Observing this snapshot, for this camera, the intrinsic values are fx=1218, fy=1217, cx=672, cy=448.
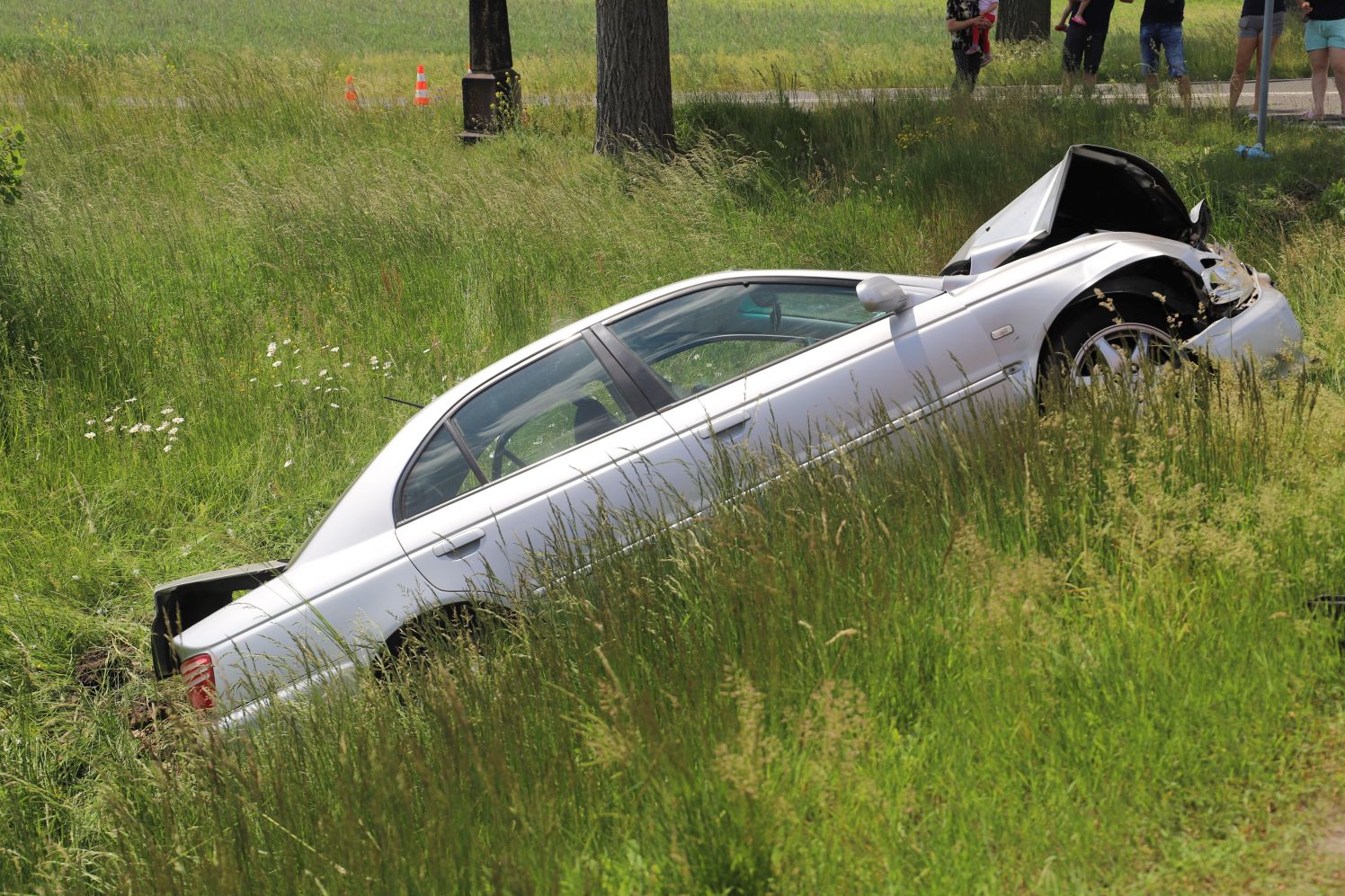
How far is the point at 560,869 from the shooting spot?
293 cm

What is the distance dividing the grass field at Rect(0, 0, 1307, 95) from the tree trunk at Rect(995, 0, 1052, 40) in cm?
137

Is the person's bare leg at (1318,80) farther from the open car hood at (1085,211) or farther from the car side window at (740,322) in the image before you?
the car side window at (740,322)

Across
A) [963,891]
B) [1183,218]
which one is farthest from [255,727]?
[1183,218]

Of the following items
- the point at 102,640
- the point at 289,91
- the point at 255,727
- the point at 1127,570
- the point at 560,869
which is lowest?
the point at 102,640

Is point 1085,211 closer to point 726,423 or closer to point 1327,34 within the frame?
point 726,423

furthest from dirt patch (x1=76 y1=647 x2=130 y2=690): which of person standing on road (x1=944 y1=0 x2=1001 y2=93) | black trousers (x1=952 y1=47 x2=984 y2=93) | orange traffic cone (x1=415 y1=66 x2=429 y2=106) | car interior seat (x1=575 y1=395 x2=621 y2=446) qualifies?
orange traffic cone (x1=415 y1=66 x2=429 y2=106)

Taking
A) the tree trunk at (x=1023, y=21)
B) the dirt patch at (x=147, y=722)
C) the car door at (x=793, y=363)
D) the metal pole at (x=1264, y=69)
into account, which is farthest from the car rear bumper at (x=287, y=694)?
the tree trunk at (x=1023, y=21)

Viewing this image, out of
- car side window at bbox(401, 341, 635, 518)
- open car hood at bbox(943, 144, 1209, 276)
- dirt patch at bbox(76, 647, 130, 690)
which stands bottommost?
dirt patch at bbox(76, 647, 130, 690)

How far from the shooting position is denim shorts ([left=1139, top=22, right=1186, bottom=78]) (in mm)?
12367

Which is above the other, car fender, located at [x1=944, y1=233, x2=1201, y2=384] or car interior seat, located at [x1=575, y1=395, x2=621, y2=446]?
car fender, located at [x1=944, y1=233, x2=1201, y2=384]

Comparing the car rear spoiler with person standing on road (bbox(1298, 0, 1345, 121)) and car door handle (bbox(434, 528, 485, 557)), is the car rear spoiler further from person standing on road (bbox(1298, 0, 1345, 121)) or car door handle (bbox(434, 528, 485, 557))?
person standing on road (bbox(1298, 0, 1345, 121))

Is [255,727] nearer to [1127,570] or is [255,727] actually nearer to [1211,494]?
[1127,570]

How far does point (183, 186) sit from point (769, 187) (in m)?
6.24

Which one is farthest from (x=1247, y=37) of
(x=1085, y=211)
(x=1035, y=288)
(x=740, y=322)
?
(x=740, y=322)
